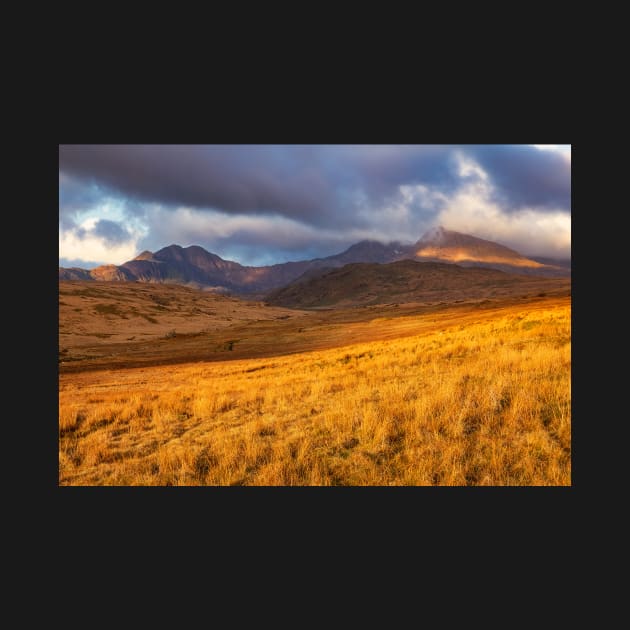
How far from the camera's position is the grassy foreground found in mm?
5008

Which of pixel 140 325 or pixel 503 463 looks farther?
pixel 140 325

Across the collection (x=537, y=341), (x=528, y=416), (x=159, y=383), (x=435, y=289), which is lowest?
(x=159, y=383)

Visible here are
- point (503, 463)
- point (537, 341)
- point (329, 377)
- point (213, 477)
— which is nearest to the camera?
point (503, 463)

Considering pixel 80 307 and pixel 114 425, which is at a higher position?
pixel 80 307

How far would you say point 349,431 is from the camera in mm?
6363

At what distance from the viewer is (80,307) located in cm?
6500

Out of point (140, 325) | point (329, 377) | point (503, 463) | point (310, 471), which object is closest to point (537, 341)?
point (329, 377)

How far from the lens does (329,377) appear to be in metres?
11.6

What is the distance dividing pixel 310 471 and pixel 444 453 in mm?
1954

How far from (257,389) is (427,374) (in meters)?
4.93

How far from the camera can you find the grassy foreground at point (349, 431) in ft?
16.4

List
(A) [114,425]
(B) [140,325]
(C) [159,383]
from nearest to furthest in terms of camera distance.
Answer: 1. (A) [114,425]
2. (C) [159,383]
3. (B) [140,325]

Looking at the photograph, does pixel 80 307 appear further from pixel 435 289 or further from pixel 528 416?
pixel 435 289

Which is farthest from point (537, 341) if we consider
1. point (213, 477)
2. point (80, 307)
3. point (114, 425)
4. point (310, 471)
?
point (80, 307)
